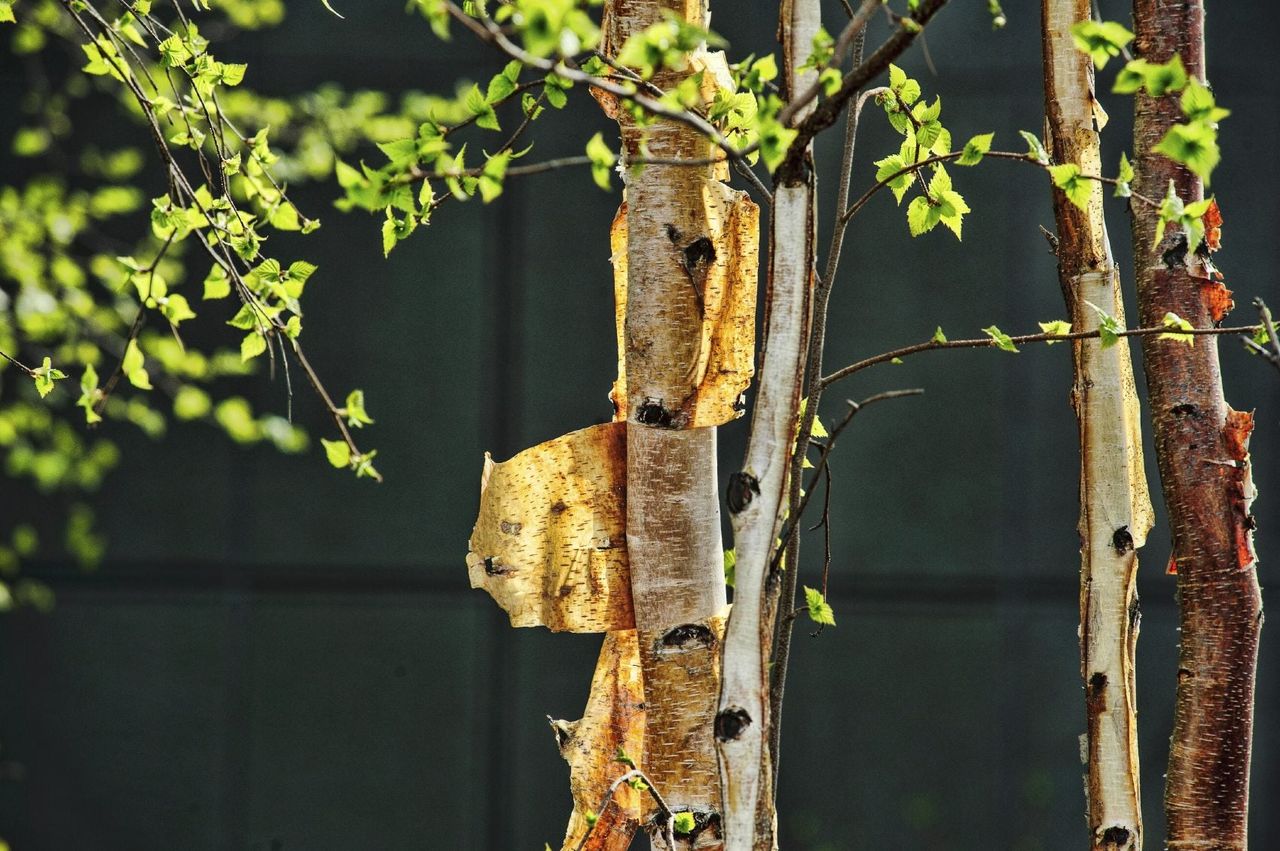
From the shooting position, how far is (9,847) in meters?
3.52

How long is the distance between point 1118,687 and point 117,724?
311cm

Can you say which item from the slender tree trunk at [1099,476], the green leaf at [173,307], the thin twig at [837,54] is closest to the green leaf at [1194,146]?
the thin twig at [837,54]

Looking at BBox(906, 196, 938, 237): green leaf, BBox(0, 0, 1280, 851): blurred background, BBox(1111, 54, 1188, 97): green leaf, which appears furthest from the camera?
BBox(0, 0, 1280, 851): blurred background

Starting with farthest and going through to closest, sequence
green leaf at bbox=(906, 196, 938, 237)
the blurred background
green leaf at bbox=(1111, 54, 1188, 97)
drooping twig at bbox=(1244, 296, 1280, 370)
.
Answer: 1. the blurred background
2. green leaf at bbox=(906, 196, 938, 237)
3. drooping twig at bbox=(1244, 296, 1280, 370)
4. green leaf at bbox=(1111, 54, 1188, 97)

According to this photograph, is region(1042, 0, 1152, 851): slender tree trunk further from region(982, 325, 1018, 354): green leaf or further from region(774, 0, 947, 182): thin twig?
region(774, 0, 947, 182): thin twig

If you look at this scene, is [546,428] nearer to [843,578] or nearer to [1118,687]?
[843,578]

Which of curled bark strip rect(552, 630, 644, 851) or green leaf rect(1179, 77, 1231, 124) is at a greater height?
green leaf rect(1179, 77, 1231, 124)

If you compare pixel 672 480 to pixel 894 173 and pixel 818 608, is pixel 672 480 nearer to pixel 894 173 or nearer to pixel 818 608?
pixel 818 608

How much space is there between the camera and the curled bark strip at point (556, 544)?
1347 millimetres

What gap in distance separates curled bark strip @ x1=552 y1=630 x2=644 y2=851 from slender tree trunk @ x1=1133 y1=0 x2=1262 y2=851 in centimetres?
66

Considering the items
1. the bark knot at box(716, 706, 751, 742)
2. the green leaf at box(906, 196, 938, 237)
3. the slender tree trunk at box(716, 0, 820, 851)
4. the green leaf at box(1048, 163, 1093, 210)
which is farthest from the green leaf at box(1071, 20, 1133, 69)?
the bark knot at box(716, 706, 751, 742)

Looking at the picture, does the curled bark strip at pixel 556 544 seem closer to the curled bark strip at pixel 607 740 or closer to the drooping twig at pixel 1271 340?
the curled bark strip at pixel 607 740

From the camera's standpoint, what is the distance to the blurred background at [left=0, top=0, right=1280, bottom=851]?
11.2ft

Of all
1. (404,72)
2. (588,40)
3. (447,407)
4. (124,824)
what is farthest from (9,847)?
(588,40)
